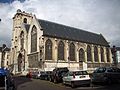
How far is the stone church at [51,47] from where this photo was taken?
144 feet

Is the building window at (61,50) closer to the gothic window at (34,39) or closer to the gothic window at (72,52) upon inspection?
the gothic window at (72,52)

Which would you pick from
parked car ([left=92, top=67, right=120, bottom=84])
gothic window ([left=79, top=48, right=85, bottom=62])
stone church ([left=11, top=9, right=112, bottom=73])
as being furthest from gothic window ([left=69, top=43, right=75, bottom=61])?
parked car ([left=92, top=67, right=120, bottom=84])

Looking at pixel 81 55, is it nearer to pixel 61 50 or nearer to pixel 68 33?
pixel 68 33

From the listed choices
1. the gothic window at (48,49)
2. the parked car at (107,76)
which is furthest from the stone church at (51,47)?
the parked car at (107,76)

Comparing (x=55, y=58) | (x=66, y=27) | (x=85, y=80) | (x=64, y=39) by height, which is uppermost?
(x=66, y=27)

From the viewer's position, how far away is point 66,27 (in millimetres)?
55219

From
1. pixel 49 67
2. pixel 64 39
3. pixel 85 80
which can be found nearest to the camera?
pixel 85 80

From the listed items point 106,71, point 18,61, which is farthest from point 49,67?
point 106,71

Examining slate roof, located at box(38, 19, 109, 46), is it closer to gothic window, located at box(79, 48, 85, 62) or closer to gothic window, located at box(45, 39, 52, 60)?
gothic window, located at box(45, 39, 52, 60)

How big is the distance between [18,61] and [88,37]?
2290cm

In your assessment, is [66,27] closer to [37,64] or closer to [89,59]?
[89,59]

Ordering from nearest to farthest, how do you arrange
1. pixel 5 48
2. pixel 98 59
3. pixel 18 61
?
pixel 18 61
pixel 98 59
pixel 5 48

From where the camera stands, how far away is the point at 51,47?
44.8 metres

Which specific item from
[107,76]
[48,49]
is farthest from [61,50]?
[107,76]
